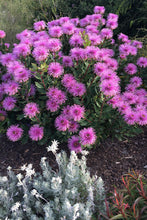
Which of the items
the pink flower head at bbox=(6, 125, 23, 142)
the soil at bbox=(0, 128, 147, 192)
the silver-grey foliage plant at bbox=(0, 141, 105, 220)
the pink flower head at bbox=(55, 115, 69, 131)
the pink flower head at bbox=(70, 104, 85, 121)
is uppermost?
the pink flower head at bbox=(70, 104, 85, 121)

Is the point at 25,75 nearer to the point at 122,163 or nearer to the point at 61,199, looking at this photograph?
the point at 61,199

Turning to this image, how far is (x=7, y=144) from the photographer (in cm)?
267

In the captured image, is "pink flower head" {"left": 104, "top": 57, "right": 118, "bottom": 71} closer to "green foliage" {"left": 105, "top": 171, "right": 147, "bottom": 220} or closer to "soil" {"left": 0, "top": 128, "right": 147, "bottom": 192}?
"soil" {"left": 0, "top": 128, "right": 147, "bottom": 192}

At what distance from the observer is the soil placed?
87.0 inches

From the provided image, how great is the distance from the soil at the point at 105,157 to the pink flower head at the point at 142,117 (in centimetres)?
52

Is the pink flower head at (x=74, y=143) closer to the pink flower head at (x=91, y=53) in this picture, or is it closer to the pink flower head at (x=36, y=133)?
the pink flower head at (x=36, y=133)

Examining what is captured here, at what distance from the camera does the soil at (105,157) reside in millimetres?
2210

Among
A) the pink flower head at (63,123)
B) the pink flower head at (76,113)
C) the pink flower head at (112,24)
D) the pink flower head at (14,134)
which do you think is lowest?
the pink flower head at (14,134)


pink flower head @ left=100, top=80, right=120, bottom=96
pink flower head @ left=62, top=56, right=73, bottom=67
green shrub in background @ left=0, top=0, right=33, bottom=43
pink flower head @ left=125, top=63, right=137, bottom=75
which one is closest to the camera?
pink flower head @ left=100, top=80, right=120, bottom=96

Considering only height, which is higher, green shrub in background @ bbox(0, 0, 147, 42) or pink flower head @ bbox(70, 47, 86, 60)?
green shrub in background @ bbox(0, 0, 147, 42)

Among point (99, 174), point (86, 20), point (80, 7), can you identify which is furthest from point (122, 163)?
point (80, 7)

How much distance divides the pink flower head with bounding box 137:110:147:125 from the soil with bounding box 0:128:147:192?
52cm

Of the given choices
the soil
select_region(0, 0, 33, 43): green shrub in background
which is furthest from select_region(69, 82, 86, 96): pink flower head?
select_region(0, 0, 33, 43): green shrub in background

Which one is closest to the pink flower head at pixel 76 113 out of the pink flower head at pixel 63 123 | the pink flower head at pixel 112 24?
the pink flower head at pixel 63 123
